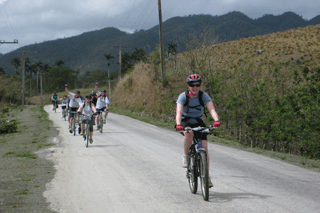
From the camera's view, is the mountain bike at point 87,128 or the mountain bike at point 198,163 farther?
the mountain bike at point 87,128

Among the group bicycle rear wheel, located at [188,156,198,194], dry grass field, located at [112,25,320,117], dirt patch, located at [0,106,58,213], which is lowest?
dirt patch, located at [0,106,58,213]

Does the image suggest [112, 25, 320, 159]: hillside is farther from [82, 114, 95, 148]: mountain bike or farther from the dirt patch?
the dirt patch

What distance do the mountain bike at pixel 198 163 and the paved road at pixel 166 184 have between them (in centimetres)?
24

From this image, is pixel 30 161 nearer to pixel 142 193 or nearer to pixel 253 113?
pixel 142 193

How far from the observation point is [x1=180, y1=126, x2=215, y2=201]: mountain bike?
18.0 feet

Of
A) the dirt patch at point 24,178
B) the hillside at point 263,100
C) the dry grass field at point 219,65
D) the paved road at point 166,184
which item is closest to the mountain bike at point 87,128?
the paved road at point 166,184

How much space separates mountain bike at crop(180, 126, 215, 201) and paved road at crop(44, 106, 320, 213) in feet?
0.78

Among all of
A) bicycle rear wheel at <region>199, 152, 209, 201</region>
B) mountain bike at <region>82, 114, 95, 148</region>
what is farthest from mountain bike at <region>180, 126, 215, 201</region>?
mountain bike at <region>82, 114, 95, 148</region>

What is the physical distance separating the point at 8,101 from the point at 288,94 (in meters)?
52.6

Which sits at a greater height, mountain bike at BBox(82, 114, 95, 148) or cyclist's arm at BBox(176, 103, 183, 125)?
cyclist's arm at BBox(176, 103, 183, 125)

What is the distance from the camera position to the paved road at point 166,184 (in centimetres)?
557

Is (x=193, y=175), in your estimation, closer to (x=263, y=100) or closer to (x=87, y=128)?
(x=87, y=128)

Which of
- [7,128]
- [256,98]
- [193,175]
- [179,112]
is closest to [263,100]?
[256,98]

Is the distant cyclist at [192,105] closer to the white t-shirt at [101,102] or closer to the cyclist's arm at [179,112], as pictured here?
the cyclist's arm at [179,112]
